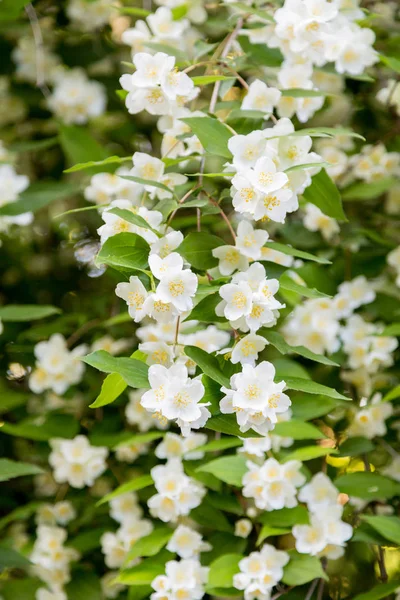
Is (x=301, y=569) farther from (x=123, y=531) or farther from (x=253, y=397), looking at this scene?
(x=253, y=397)

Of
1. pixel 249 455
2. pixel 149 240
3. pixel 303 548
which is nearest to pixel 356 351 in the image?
pixel 249 455

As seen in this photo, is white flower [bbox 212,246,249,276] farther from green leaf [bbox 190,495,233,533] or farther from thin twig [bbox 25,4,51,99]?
thin twig [bbox 25,4,51,99]

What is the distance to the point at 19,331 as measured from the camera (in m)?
1.74

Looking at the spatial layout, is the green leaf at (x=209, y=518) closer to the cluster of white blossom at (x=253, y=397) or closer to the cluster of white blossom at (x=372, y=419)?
the cluster of white blossom at (x=372, y=419)

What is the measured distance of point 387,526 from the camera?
1.24 metres

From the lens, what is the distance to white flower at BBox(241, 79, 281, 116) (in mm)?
1186

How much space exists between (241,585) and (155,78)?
2.58ft

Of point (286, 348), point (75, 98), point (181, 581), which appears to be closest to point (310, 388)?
point (286, 348)

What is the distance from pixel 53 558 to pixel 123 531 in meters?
0.17

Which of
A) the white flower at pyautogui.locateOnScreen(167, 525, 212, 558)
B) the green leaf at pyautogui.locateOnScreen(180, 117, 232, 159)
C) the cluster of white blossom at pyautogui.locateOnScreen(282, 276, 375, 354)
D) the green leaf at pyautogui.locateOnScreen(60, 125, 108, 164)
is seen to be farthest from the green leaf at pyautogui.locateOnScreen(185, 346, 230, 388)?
the green leaf at pyautogui.locateOnScreen(60, 125, 108, 164)

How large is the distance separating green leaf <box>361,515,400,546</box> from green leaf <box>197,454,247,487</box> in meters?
0.22

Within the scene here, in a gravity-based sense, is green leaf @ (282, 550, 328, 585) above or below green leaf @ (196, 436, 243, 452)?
below

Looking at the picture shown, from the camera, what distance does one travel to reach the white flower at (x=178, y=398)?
845mm

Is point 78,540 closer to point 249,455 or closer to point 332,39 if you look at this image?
point 249,455
